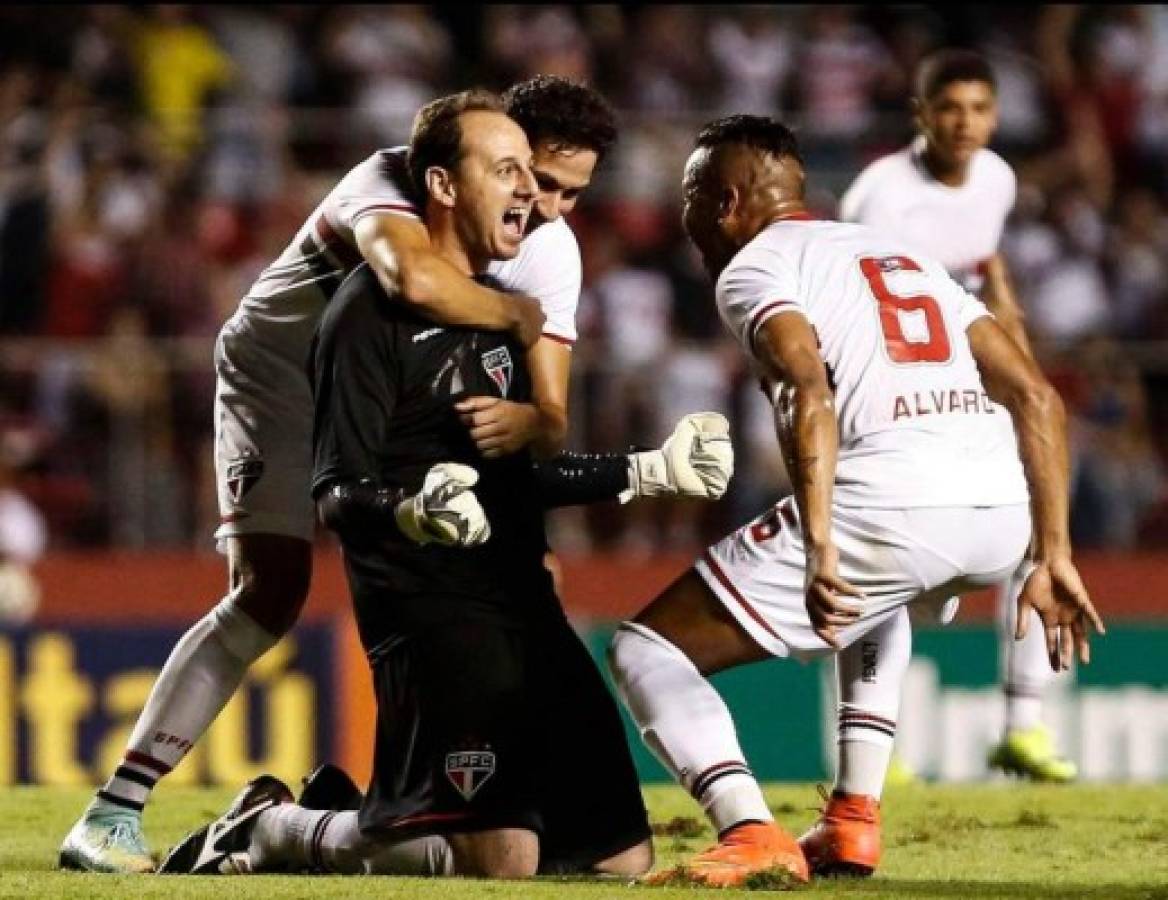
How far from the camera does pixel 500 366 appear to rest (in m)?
6.46

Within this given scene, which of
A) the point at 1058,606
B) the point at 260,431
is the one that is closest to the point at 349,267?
the point at 260,431

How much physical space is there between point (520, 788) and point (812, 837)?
33.2 inches

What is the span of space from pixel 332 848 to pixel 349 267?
63.6 inches

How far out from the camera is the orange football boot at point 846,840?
654 cm

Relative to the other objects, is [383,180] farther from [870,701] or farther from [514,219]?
[870,701]

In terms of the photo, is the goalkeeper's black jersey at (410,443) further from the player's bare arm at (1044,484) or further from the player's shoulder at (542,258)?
the player's bare arm at (1044,484)

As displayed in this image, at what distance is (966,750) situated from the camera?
529 inches

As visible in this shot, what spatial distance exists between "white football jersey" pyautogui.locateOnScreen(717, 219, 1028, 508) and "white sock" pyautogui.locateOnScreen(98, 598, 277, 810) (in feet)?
5.47

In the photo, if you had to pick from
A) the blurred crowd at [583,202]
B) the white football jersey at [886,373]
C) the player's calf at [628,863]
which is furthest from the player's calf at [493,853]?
the blurred crowd at [583,202]

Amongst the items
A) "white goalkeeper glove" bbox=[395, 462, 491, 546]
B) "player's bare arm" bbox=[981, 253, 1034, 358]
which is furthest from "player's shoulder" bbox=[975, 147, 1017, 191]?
"white goalkeeper glove" bbox=[395, 462, 491, 546]

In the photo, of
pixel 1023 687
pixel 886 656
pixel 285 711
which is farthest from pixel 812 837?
pixel 285 711

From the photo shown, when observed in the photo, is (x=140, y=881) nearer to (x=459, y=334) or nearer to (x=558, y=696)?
(x=558, y=696)

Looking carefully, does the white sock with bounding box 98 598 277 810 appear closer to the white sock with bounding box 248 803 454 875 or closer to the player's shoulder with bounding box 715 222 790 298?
the white sock with bounding box 248 803 454 875

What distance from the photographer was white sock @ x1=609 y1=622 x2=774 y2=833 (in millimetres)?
6062
